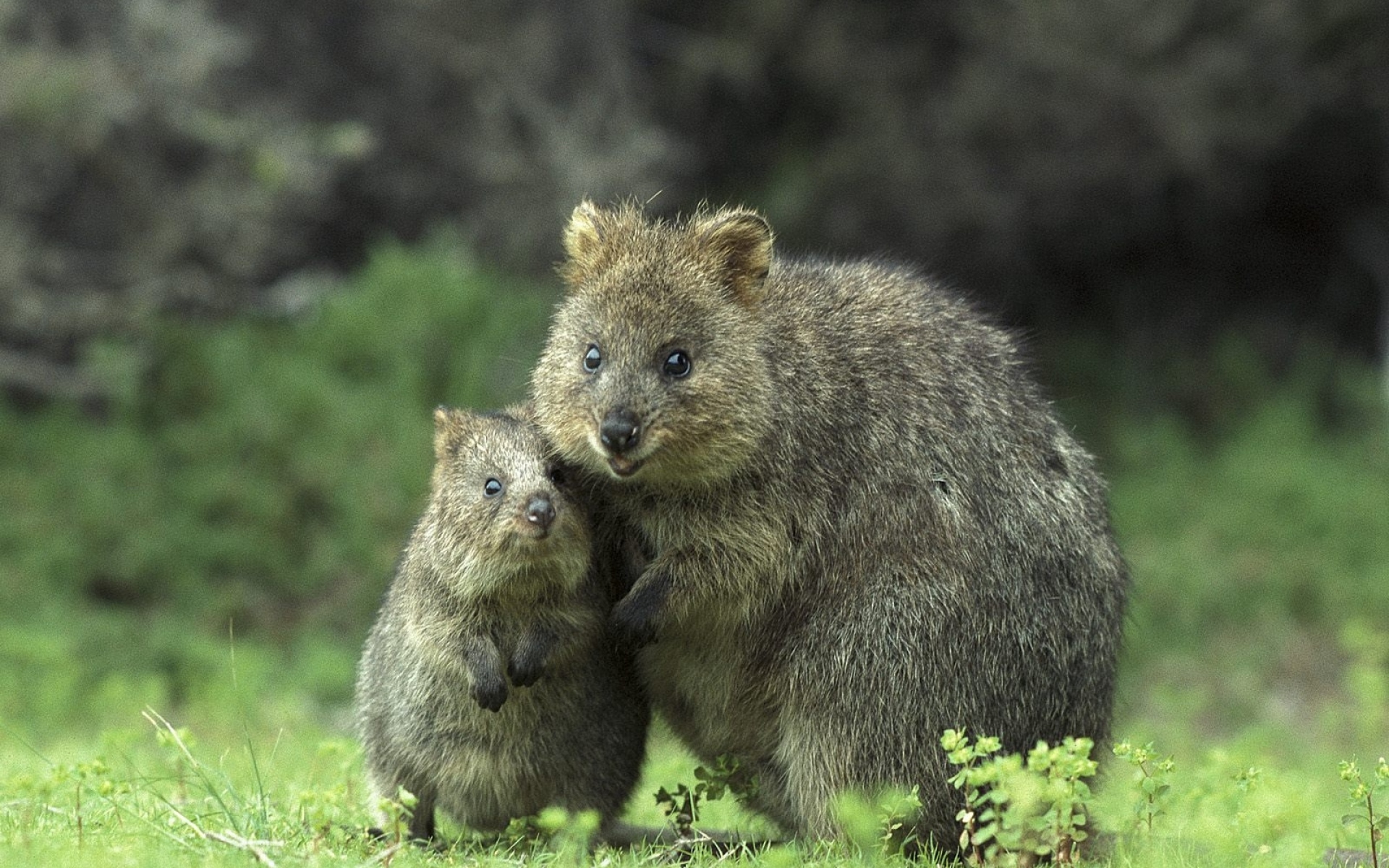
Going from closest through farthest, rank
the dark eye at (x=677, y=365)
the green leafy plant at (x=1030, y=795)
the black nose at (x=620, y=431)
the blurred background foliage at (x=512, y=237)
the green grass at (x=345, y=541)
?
1. the green leafy plant at (x=1030, y=795)
2. the black nose at (x=620, y=431)
3. the dark eye at (x=677, y=365)
4. the green grass at (x=345, y=541)
5. the blurred background foliage at (x=512, y=237)

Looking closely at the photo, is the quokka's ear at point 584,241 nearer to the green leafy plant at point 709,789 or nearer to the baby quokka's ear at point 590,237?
the baby quokka's ear at point 590,237

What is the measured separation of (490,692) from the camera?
7234 millimetres

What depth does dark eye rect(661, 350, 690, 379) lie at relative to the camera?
7.34 metres

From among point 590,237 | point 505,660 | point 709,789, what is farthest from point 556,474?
point 709,789

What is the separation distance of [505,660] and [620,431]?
1197 mm

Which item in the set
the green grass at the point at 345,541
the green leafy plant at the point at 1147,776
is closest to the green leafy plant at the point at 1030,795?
the green leafy plant at the point at 1147,776

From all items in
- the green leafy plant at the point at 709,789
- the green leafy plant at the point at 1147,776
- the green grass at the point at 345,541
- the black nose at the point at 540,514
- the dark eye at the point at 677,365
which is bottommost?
the green leafy plant at the point at 1147,776

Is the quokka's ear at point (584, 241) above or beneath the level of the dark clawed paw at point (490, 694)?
above

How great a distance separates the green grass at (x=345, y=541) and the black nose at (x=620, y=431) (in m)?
3.00

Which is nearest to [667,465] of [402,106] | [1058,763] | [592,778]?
[592,778]

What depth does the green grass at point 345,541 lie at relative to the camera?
518 inches

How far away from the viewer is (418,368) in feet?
56.0

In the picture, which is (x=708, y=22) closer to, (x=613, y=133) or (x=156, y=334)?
(x=613, y=133)

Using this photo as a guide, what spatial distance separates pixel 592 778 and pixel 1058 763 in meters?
2.29
